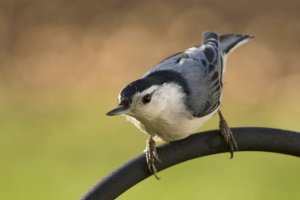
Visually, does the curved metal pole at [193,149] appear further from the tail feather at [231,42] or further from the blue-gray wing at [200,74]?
the tail feather at [231,42]

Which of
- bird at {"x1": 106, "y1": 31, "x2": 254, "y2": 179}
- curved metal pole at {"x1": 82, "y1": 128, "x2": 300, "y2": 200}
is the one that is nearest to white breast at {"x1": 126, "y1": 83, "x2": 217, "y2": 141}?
bird at {"x1": 106, "y1": 31, "x2": 254, "y2": 179}

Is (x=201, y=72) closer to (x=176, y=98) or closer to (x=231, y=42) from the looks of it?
(x=176, y=98)

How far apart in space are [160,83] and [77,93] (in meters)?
3.29

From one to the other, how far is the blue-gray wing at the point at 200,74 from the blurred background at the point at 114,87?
142 cm

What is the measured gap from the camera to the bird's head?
2.58 meters

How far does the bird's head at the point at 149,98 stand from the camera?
→ 102 inches

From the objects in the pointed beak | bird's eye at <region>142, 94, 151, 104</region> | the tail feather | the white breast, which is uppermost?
the pointed beak

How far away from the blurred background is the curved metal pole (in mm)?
2183

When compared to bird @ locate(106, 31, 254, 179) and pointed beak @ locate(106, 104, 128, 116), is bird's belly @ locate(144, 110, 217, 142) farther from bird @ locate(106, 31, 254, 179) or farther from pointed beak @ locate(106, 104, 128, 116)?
pointed beak @ locate(106, 104, 128, 116)

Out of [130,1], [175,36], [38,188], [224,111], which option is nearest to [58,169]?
[38,188]

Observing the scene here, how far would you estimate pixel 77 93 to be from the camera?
604 centimetres

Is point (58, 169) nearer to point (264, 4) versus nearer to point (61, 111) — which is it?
point (61, 111)

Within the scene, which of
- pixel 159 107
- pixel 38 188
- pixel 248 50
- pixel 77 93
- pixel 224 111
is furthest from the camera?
pixel 248 50

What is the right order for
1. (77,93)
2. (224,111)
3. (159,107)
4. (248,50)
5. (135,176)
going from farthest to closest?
1. (248,50)
2. (77,93)
3. (224,111)
4. (159,107)
5. (135,176)
